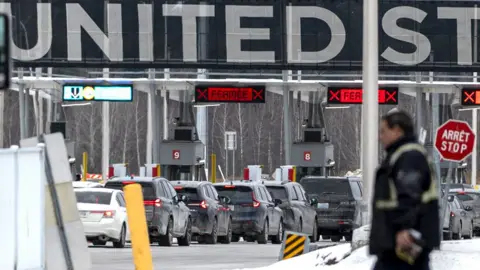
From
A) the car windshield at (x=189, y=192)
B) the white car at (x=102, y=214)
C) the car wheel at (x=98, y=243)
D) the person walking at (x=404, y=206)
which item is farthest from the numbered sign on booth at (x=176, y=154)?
the person walking at (x=404, y=206)

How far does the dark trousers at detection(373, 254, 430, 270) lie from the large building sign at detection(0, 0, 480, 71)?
4097 centimetres

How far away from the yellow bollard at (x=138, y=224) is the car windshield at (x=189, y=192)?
21.1m

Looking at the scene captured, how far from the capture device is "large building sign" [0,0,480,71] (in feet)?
165

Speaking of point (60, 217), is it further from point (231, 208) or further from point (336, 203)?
point (336, 203)

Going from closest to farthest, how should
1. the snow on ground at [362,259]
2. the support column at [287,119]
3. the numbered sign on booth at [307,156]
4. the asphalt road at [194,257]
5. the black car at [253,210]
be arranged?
the snow on ground at [362,259]
the asphalt road at [194,257]
the black car at [253,210]
the numbered sign on booth at [307,156]
the support column at [287,119]

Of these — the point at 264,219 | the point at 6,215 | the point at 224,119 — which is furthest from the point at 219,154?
the point at 6,215

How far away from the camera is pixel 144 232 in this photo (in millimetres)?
13555

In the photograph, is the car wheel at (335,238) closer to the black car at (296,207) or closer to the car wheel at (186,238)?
the black car at (296,207)

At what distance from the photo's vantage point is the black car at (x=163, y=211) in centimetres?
3167

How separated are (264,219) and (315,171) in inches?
712

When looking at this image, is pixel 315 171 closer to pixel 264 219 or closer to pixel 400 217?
pixel 264 219

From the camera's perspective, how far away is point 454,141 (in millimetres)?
24250

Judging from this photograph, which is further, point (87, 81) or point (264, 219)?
point (87, 81)

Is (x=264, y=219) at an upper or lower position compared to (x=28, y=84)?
lower
